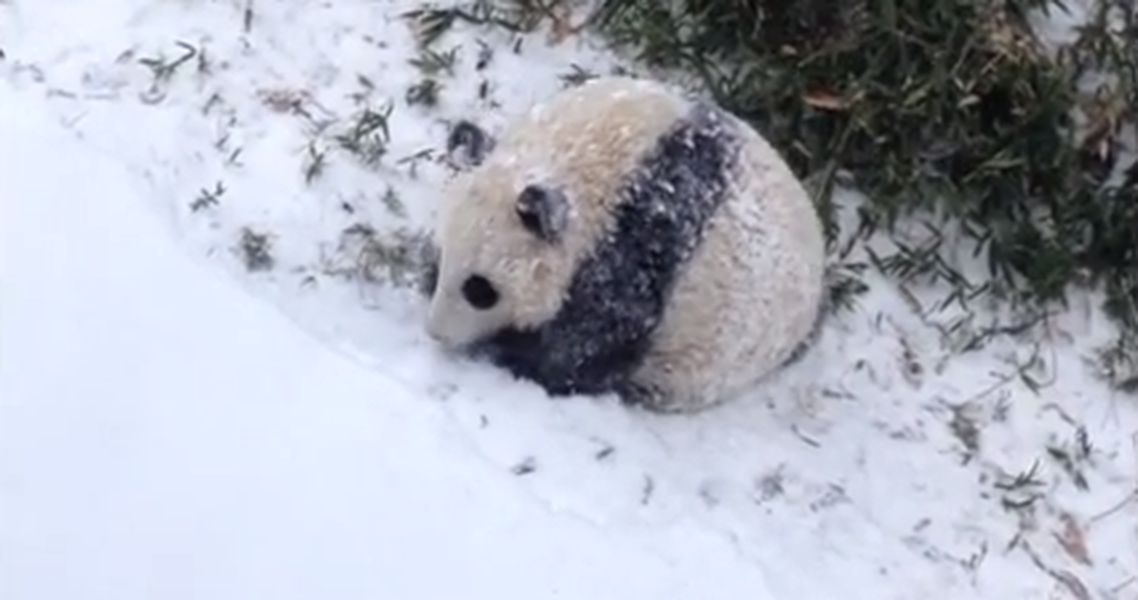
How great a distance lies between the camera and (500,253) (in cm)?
354

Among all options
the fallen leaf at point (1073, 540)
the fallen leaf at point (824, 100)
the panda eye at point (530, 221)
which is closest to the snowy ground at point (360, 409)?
the fallen leaf at point (1073, 540)

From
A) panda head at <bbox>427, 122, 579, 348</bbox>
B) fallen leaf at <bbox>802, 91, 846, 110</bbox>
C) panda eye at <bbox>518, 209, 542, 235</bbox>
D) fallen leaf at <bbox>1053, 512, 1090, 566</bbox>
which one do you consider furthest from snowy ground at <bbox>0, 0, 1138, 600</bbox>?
fallen leaf at <bbox>802, 91, 846, 110</bbox>

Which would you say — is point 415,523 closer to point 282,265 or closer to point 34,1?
point 282,265

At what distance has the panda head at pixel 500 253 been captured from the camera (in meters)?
3.50

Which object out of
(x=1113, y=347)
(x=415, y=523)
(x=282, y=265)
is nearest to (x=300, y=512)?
(x=415, y=523)

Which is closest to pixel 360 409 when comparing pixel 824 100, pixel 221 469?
pixel 221 469

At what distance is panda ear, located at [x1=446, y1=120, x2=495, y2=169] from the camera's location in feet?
12.3

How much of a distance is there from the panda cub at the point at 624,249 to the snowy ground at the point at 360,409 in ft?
0.29

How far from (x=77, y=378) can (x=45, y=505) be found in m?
0.27

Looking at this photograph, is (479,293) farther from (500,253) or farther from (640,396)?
(640,396)

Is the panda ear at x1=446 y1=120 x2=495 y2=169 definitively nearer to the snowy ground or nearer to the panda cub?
the panda cub

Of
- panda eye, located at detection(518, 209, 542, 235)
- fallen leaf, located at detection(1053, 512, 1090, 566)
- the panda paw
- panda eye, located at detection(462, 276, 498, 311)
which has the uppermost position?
panda eye, located at detection(518, 209, 542, 235)

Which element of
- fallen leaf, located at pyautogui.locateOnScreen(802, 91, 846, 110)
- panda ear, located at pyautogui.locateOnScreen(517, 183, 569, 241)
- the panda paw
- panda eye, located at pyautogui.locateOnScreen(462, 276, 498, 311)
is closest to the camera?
panda ear, located at pyautogui.locateOnScreen(517, 183, 569, 241)

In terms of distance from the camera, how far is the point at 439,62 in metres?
4.16
